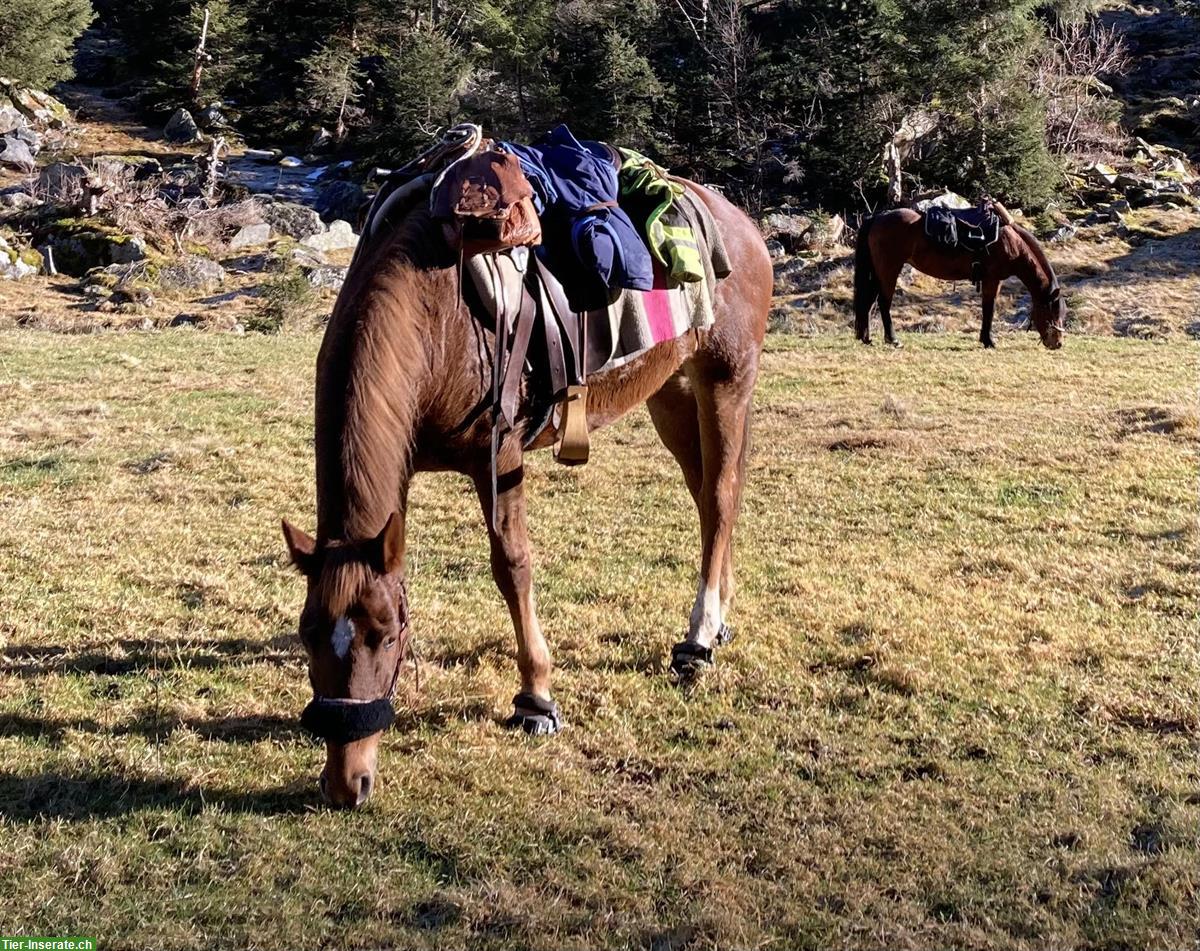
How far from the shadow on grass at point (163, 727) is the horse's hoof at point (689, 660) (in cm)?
158

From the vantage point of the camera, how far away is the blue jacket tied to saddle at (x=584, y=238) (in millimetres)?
3439

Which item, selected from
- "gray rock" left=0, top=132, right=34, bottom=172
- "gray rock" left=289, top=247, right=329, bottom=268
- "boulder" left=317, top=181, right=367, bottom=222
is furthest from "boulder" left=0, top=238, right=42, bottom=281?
"gray rock" left=0, top=132, right=34, bottom=172

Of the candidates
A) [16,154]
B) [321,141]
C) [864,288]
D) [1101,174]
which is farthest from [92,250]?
[1101,174]

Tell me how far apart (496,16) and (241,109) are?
48.9ft

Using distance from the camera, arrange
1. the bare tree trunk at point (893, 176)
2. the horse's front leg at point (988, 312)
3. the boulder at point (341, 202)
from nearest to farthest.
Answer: the horse's front leg at point (988, 312) < the bare tree trunk at point (893, 176) < the boulder at point (341, 202)

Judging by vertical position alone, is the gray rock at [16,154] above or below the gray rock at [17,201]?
above

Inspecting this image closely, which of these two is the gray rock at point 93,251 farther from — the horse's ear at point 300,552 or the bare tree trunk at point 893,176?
the horse's ear at point 300,552

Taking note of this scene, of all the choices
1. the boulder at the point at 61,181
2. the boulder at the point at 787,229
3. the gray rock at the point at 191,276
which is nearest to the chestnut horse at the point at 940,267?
the boulder at the point at 787,229

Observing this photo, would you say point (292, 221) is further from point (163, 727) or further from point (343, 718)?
point (343, 718)

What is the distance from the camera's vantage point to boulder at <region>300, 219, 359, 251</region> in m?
28.8

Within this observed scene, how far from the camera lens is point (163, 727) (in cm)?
343

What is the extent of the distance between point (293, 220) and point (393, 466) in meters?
29.9

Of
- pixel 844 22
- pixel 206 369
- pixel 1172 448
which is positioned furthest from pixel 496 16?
pixel 1172 448

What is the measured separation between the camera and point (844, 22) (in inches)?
1286
